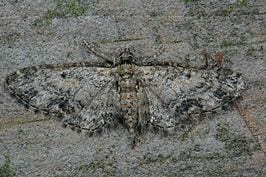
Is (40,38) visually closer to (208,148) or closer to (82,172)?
(82,172)

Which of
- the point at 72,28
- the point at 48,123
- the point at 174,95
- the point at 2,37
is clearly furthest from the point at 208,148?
the point at 2,37

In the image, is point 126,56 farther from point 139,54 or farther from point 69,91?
point 69,91

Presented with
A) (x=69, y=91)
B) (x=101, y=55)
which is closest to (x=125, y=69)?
(x=101, y=55)

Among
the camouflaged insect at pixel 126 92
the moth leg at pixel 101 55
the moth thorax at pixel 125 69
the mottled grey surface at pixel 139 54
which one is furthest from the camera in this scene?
the moth leg at pixel 101 55

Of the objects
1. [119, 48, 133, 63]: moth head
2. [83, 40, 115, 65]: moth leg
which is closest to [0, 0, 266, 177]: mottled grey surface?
[83, 40, 115, 65]: moth leg

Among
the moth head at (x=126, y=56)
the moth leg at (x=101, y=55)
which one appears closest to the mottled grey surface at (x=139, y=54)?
the moth leg at (x=101, y=55)

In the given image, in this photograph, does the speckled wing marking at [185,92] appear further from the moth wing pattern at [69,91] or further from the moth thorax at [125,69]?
the moth wing pattern at [69,91]

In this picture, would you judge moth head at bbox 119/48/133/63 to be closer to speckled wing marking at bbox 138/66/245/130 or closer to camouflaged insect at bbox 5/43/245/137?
camouflaged insect at bbox 5/43/245/137

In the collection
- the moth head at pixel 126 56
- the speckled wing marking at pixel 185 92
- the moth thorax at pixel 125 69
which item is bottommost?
the speckled wing marking at pixel 185 92
